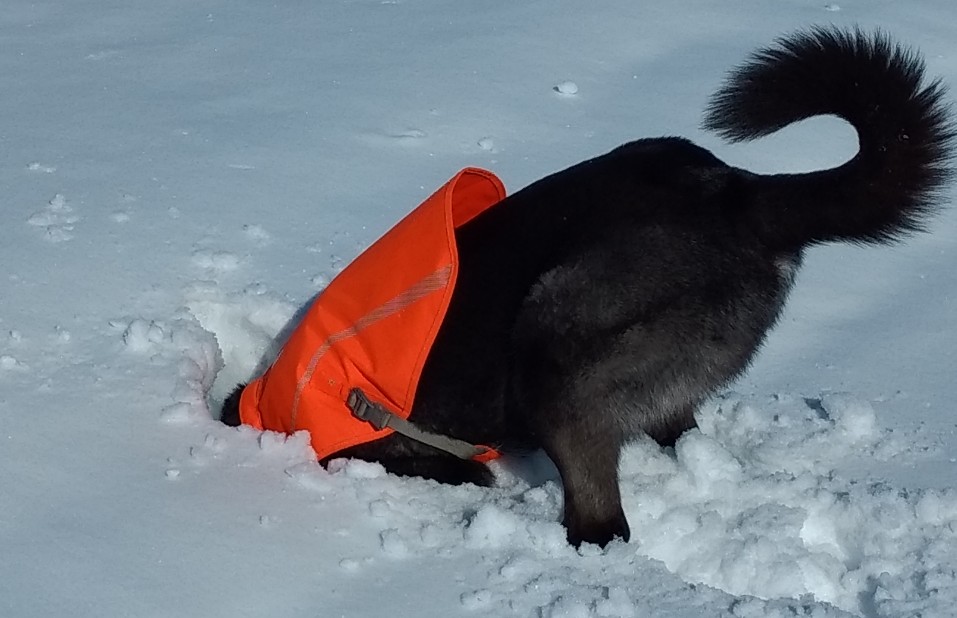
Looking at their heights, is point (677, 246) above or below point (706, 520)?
above

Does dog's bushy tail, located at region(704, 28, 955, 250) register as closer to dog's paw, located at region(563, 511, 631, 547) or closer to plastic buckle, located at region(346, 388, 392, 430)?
dog's paw, located at region(563, 511, 631, 547)

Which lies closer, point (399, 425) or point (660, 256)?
point (660, 256)

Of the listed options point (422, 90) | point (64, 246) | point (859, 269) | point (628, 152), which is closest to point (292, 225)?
point (64, 246)

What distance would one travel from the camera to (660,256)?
254cm

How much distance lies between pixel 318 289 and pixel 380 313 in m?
0.83

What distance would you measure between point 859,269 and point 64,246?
241 centimetres

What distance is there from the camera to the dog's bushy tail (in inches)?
94.5

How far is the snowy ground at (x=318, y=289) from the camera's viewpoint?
249 centimetres

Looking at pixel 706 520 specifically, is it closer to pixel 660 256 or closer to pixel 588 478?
pixel 588 478

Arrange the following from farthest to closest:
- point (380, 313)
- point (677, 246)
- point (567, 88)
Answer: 1. point (567, 88)
2. point (380, 313)
3. point (677, 246)

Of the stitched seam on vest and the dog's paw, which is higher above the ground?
the stitched seam on vest

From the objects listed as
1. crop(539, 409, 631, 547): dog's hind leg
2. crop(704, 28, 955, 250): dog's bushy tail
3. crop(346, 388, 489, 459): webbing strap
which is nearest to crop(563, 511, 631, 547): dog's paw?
crop(539, 409, 631, 547): dog's hind leg

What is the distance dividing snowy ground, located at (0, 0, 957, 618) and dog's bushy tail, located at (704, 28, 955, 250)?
2.32ft

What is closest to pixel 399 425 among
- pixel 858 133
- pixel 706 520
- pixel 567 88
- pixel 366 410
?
pixel 366 410
